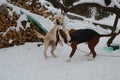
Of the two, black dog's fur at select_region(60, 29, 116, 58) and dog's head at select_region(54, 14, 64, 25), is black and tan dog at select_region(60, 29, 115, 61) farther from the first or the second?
dog's head at select_region(54, 14, 64, 25)

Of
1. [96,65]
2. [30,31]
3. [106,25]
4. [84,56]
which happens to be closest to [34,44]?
[30,31]

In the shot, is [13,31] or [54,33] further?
[13,31]

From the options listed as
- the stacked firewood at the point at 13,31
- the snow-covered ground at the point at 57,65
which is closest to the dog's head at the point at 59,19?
the snow-covered ground at the point at 57,65

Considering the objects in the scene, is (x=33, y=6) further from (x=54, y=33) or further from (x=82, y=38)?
(x=82, y=38)

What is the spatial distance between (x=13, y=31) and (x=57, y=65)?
2033 mm

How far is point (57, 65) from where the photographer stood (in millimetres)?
6180

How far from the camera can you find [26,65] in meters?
6.38

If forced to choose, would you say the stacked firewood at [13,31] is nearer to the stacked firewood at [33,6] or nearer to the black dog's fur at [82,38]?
the stacked firewood at [33,6]

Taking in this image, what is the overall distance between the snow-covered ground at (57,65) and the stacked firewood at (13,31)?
351 mm

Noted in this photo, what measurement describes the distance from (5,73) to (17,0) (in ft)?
9.57

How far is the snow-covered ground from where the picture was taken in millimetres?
5625

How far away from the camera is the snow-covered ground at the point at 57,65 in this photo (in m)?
5.62

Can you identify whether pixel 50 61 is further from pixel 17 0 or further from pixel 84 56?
pixel 17 0

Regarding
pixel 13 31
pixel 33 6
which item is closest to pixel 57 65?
pixel 13 31
